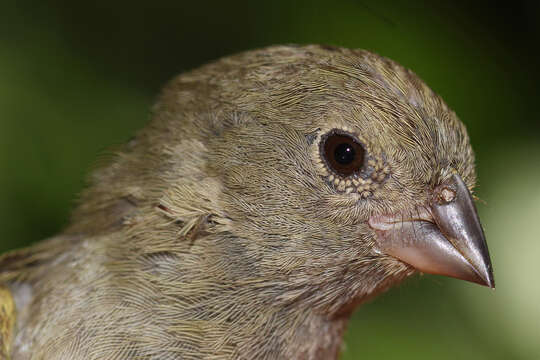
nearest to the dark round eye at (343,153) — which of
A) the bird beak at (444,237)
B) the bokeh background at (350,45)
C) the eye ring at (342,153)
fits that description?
the eye ring at (342,153)

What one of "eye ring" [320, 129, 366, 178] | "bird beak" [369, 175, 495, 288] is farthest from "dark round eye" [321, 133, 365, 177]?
"bird beak" [369, 175, 495, 288]

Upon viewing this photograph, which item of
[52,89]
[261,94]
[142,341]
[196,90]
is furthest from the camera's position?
[52,89]

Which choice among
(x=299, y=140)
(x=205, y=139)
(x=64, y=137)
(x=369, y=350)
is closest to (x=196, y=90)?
(x=205, y=139)

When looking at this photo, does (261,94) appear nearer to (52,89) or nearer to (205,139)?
(205,139)

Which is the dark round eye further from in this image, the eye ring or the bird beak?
the bird beak

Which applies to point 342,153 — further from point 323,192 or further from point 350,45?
point 350,45

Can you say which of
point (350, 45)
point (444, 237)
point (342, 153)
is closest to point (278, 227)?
point (342, 153)
